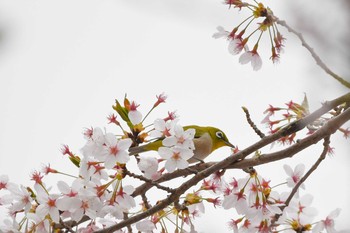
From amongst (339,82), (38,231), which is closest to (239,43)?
(339,82)

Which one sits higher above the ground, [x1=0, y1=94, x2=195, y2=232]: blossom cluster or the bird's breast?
the bird's breast

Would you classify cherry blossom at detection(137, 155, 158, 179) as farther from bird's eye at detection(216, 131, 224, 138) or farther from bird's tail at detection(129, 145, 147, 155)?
bird's eye at detection(216, 131, 224, 138)

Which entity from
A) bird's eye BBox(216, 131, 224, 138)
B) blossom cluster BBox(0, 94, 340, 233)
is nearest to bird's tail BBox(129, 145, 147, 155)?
blossom cluster BBox(0, 94, 340, 233)

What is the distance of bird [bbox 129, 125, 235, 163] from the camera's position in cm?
399

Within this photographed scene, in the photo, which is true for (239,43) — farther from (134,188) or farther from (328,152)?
(134,188)

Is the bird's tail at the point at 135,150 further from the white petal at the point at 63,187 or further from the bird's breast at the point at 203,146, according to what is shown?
the bird's breast at the point at 203,146

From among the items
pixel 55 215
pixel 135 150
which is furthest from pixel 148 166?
pixel 55 215

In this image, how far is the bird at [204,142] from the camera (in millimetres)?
3990

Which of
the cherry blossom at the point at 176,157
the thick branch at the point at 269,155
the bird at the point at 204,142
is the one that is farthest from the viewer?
the bird at the point at 204,142

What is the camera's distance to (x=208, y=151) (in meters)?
4.69

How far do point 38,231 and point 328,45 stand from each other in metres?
1.91

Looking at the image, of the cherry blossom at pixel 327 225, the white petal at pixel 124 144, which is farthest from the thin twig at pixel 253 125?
the cherry blossom at pixel 327 225

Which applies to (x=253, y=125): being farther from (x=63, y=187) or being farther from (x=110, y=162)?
(x=63, y=187)

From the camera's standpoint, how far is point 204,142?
15.3 ft
